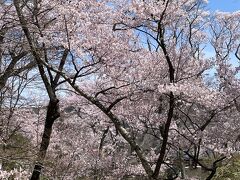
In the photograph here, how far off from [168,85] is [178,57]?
293 centimetres

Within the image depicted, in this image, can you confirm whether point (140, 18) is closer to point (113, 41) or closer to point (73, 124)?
point (113, 41)

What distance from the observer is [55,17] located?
992 centimetres

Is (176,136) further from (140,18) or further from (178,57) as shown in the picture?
(140,18)

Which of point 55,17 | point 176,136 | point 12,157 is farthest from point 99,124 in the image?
point 12,157

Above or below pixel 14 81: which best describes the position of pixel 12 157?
below

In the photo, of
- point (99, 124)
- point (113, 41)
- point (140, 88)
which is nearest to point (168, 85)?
point (140, 88)

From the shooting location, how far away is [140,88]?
10.1m

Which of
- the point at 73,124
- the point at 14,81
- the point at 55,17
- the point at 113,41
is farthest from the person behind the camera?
the point at 73,124

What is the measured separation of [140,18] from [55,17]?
237cm

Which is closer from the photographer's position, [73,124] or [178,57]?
[178,57]

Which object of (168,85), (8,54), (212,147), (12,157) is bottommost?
(12,157)

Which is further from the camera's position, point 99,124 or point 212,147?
point 99,124

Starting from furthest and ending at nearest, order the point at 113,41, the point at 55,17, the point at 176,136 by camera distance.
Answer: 1. the point at 176,136
2. the point at 113,41
3. the point at 55,17

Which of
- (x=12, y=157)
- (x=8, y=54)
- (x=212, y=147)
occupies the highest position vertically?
(x=8, y=54)
